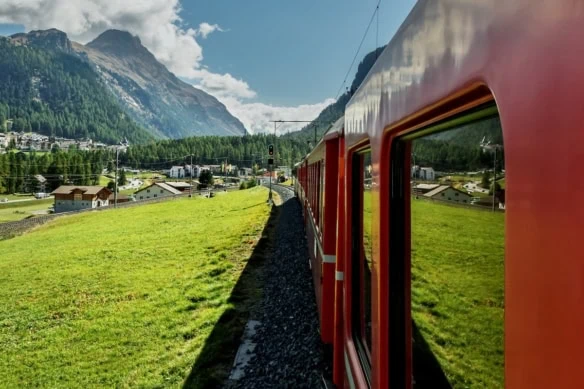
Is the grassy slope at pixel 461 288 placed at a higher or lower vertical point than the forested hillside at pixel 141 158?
lower

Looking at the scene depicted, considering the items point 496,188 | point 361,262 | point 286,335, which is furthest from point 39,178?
point 496,188

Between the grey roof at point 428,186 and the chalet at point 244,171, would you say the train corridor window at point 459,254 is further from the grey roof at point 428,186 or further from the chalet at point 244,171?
the chalet at point 244,171

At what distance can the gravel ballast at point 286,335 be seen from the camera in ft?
18.9

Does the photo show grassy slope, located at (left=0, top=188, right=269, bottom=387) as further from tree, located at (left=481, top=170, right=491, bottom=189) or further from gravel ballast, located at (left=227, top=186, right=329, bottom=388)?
tree, located at (left=481, top=170, right=491, bottom=189)

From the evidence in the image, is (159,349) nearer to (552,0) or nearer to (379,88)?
(379,88)

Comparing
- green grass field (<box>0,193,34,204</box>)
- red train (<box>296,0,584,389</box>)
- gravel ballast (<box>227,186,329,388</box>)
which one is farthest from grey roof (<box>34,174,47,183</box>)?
red train (<box>296,0,584,389</box>)

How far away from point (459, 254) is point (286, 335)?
6.11 metres

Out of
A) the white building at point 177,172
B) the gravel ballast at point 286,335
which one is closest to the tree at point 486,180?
the gravel ballast at point 286,335

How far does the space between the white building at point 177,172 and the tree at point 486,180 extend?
153120mm

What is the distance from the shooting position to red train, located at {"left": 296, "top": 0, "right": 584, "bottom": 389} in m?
0.71

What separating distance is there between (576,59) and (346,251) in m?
3.20

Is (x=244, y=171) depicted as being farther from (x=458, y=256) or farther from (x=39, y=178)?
(x=458, y=256)

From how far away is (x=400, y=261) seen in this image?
1.95 m

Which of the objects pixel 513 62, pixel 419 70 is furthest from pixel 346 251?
pixel 513 62
